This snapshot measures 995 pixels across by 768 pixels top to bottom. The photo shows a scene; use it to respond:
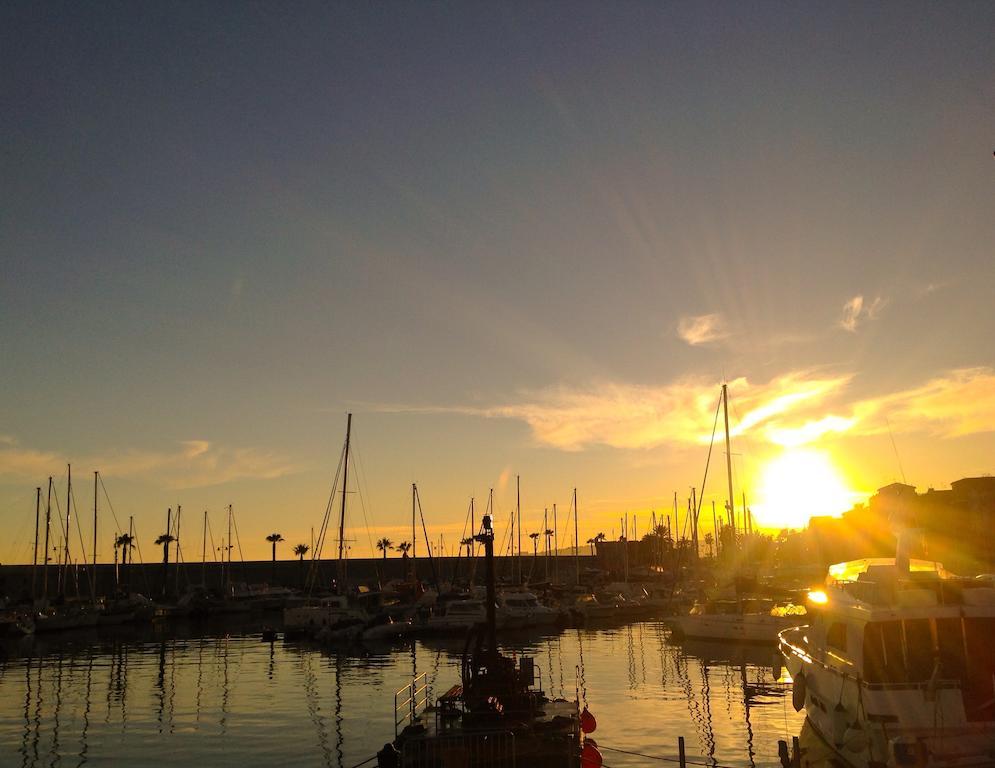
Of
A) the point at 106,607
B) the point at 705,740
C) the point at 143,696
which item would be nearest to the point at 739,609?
the point at 705,740

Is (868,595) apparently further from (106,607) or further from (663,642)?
(106,607)

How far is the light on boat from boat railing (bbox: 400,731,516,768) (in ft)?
28.2

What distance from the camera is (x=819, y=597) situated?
22.3 meters

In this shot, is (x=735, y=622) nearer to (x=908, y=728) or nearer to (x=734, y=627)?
(x=734, y=627)

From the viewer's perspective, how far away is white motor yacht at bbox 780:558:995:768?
51.5 feet

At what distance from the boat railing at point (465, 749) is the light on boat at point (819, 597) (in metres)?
8.60

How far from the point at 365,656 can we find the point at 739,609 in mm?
25679

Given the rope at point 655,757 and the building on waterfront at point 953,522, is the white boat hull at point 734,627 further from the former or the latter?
the rope at point 655,757

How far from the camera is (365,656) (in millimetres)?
56250

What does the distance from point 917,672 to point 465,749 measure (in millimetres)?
9497

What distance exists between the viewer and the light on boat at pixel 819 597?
21.2 meters

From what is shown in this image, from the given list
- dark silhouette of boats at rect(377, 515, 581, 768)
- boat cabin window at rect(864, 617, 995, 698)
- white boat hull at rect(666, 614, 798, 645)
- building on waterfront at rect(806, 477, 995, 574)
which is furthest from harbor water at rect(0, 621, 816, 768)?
building on waterfront at rect(806, 477, 995, 574)

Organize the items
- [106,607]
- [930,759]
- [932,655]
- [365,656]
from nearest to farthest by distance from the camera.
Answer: [930,759] < [932,655] < [365,656] < [106,607]

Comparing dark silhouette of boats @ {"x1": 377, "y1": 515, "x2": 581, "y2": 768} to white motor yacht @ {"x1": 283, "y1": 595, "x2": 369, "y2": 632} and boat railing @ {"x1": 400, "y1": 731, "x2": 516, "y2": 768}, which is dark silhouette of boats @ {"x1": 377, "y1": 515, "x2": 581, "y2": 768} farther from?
white motor yacht @ {"x1": 283, "y1": 595, "x2": 369, "y2": 632}
